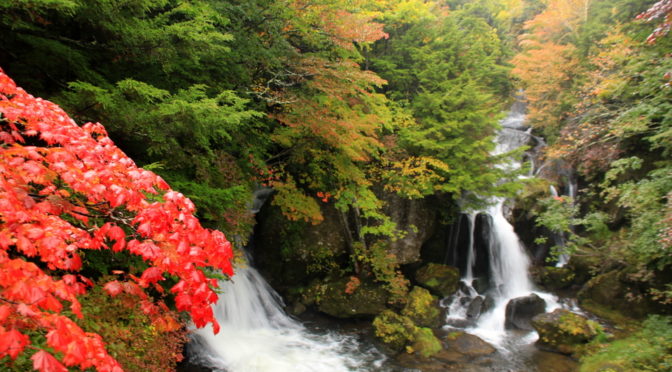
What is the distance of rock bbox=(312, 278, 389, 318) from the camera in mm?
9773

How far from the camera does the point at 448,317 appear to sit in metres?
10.4

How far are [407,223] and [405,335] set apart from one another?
4.20m

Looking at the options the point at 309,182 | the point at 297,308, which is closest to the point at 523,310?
the point at 297,308

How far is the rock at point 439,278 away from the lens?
11000 mm

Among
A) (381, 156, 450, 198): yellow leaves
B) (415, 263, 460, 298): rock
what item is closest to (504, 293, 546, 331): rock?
(415, 263, 460, 298): rock

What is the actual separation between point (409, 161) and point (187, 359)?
7861 mm

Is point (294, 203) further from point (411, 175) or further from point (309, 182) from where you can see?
point (411, 175)

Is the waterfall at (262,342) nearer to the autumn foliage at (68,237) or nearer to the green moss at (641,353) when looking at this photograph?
the autumn foliage at (68,237)

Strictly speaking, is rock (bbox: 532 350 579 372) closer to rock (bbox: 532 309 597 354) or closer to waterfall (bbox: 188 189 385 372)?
rock (bbox: 532 309 597 354)

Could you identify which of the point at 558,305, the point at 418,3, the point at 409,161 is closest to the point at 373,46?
the point at 418,3

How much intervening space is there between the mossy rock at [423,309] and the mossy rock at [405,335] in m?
0.52

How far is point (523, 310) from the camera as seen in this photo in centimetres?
1001

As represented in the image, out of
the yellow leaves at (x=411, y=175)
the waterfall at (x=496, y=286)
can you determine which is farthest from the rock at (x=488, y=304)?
the yellow leaves at (x=411, y=175)

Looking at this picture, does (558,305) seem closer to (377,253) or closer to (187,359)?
(377,253)
